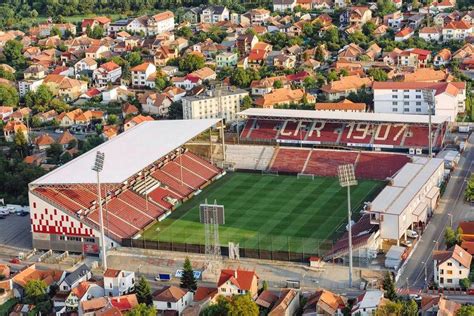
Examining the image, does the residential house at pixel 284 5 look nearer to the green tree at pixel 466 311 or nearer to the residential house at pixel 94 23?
the residential house at pixel 94 23

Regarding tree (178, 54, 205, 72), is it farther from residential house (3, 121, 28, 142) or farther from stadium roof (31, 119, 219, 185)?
stadium roof (31, 119, 219, 185)

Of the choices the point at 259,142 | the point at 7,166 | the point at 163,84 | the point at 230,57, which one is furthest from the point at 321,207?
the point at 230,57

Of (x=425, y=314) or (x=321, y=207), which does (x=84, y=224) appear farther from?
(x=425, y=314)

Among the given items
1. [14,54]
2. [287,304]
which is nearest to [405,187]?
[287,304]

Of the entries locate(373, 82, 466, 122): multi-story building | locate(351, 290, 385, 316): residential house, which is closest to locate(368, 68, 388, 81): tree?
locate(373, 82, 466, 122): multi-story building

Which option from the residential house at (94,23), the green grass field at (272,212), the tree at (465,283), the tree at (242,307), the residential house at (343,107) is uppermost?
the residential house at (94,23)

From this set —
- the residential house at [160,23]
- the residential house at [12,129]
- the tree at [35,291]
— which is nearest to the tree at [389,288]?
the tree at [35,291]
